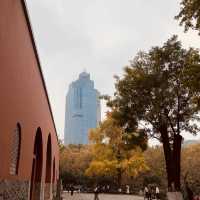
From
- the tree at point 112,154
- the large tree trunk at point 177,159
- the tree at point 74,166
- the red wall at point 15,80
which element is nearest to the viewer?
the red wall at point 15,80

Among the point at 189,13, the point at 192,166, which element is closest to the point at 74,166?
the point at 192,166

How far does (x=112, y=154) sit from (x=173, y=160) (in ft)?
59.1

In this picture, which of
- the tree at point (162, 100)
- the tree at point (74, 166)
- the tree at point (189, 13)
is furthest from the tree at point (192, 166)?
the tree at point (189, 13)

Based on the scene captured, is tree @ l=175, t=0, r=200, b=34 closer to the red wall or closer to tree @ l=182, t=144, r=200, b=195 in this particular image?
the red wall

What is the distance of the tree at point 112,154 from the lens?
35094mm

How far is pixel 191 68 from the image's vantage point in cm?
1183

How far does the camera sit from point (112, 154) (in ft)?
118

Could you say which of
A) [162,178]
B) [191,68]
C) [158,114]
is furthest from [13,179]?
[162,178]

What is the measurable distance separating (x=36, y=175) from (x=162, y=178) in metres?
32.9

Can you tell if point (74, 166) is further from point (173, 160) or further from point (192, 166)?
point (173, 160)

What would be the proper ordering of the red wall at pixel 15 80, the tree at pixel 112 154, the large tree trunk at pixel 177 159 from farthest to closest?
the tree at pixel 112 154, the large tree trunk at pixel 177 159, the red wall at pixel 15 80

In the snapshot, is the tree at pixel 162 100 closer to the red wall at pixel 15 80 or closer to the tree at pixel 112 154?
the red wall at pixel 15 80

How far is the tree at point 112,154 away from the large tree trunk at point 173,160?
16.0 metres

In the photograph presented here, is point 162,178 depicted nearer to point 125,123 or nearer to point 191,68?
point 125,123
